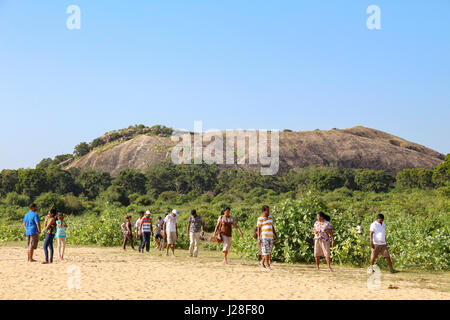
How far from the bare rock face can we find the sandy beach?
265ft

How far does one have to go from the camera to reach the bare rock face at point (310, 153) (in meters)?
97.7

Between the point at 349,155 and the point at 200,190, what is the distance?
43979mm

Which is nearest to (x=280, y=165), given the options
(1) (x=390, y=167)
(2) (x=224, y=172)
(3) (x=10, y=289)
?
(2) (x=224, y=172)

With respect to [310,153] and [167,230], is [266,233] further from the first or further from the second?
[310,153]

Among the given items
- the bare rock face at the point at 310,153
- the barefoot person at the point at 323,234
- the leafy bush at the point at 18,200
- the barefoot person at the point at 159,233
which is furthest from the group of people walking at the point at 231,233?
the bare rock face at the point at 310,153

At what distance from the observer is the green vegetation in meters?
13.8

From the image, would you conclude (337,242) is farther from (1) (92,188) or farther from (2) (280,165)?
(2) (280,165)

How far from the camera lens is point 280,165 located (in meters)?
94.8

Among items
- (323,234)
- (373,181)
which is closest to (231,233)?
(323,234)

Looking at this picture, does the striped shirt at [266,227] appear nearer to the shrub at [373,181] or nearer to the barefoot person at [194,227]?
the barefoot person at [194,227]

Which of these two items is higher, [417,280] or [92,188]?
[92,188]

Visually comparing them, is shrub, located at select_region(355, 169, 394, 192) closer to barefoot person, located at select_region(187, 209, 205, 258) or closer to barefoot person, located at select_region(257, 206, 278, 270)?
barefoot person, located at select_region(187, 209, 205, 258)

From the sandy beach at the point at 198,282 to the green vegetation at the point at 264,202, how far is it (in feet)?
3.24
